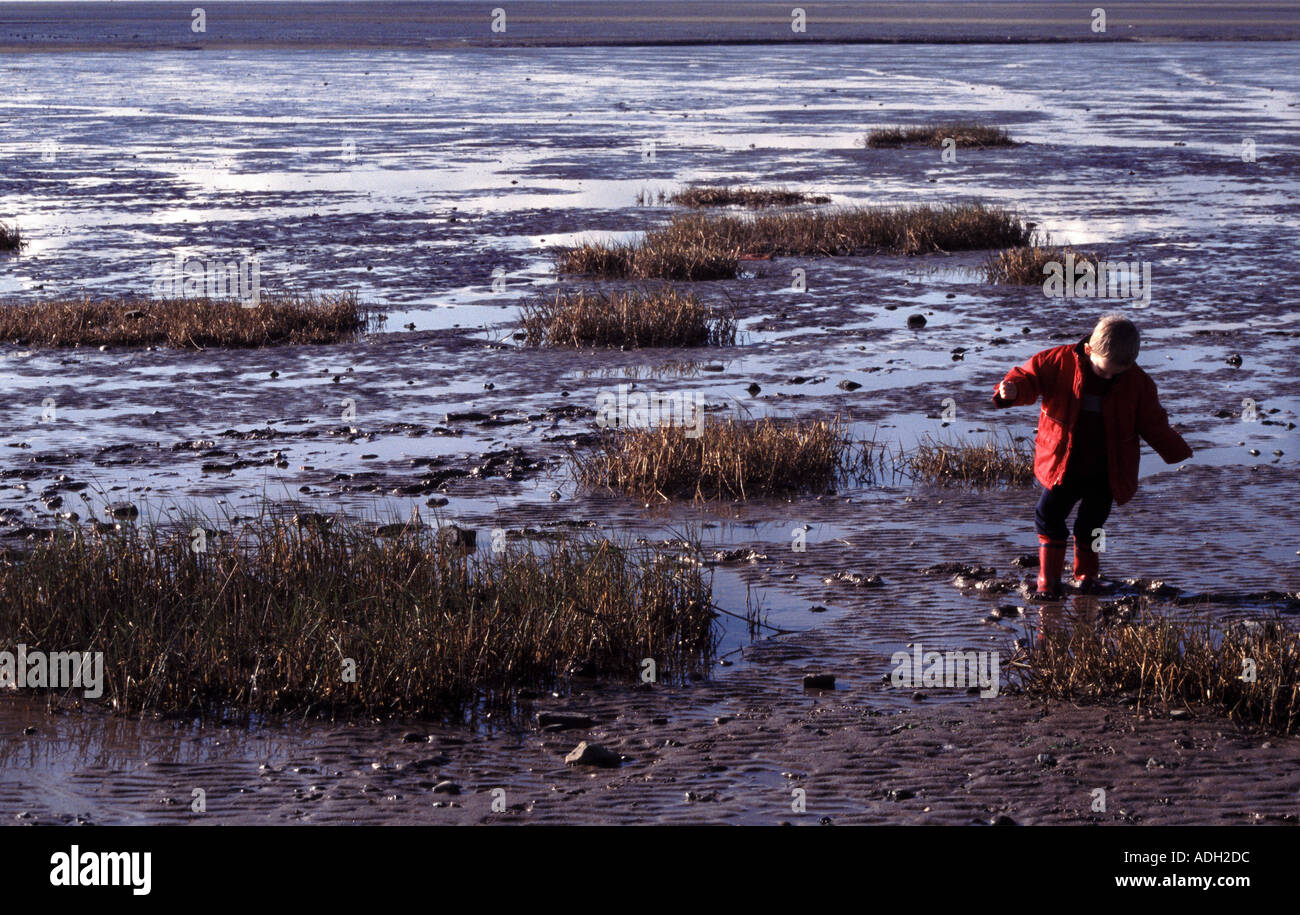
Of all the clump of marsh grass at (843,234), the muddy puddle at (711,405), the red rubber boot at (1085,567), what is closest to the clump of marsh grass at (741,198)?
the muddy puddle at (711,405)

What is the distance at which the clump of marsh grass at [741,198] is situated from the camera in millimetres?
25844

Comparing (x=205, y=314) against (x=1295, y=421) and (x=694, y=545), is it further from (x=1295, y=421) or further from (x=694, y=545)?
(x=1295, y=421)

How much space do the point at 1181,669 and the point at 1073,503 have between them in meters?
1.59

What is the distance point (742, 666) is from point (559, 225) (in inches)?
704

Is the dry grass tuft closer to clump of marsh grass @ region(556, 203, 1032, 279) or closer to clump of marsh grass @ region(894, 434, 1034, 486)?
clump of marsh grass @ region(556, 203, 1032, 279)

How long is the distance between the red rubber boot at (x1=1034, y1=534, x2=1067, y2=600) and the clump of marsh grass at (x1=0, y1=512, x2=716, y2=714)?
1712 millimetres

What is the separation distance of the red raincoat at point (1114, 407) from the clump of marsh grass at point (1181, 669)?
1.08 m

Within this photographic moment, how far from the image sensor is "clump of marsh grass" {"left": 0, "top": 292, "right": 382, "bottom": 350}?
15.7 m

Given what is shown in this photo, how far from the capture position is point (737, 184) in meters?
29.3

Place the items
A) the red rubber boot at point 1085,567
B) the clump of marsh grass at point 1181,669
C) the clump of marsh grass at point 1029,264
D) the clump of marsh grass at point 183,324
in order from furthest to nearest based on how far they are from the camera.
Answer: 1. the clump of marsh grass at point 1029,264
2. the clump of marsh grass at point 183,324
3. the red rubber boot at point 1085,567
4. the clump of marsh grass at point 1181,669

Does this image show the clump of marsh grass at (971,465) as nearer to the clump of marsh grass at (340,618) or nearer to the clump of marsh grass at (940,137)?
the clump of marsh grass at (340,618)

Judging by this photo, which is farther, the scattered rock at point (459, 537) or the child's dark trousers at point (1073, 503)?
the scattered rock at point (459, 537)

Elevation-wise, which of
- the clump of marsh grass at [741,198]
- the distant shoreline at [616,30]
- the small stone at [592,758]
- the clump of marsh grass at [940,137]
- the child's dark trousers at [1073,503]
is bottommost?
the small stone at [592,758]
